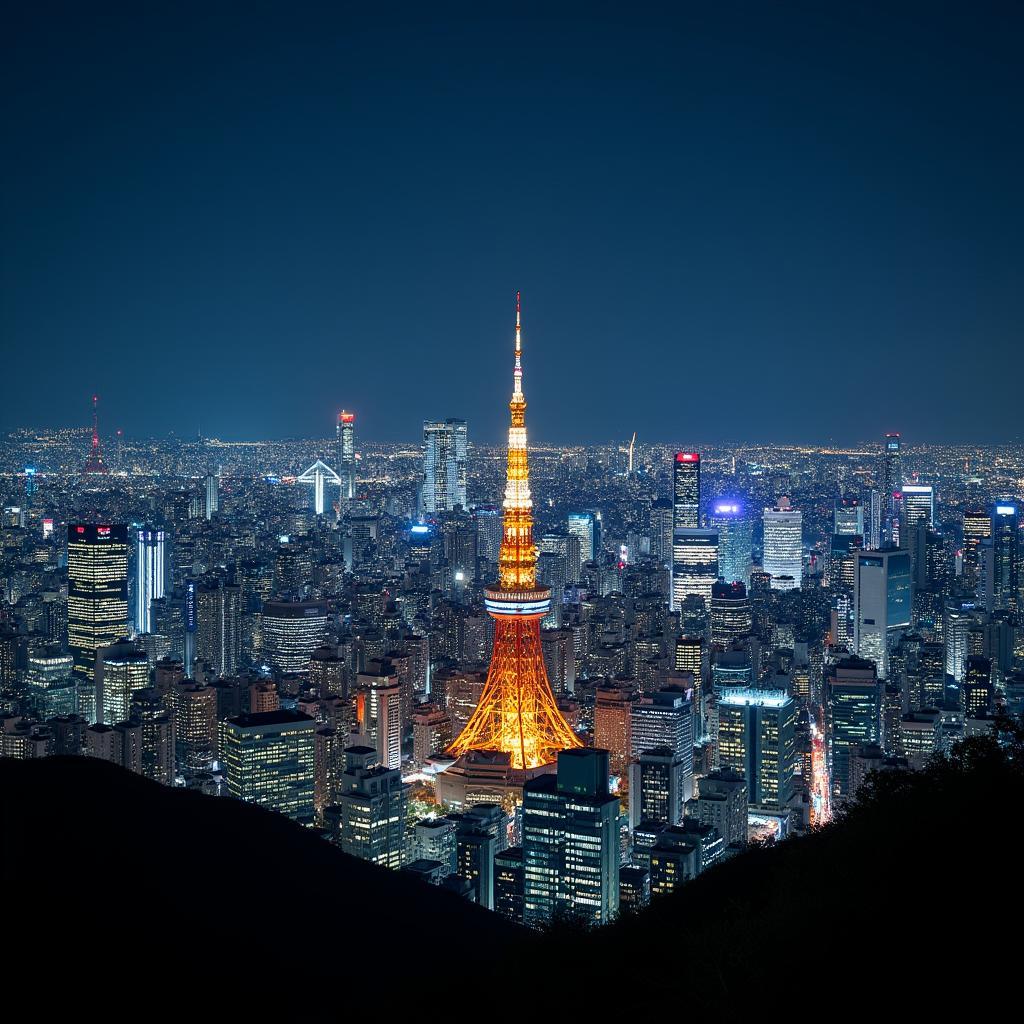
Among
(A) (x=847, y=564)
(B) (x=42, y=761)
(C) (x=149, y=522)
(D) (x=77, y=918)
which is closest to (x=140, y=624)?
(C) (x=149, y=522)

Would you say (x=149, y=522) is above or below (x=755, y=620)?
above

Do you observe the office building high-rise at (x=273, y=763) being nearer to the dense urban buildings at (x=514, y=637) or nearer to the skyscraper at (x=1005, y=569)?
the dense urban buildings at (x=514, y=637)

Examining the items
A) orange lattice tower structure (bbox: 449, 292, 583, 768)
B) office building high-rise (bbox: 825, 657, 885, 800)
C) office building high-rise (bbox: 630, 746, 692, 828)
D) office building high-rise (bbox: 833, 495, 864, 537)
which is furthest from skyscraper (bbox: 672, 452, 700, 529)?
office building high-rise (bbox: 630, 746, 692, 828)

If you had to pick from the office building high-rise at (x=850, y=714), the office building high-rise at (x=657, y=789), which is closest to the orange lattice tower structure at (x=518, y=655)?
the office building high-rise at (x=657, y=789)

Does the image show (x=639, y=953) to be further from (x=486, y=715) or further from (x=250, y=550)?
(x=250, y=550)

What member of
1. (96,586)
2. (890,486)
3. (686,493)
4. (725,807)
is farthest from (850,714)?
(890,486)

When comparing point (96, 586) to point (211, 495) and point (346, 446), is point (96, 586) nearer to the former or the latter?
point (211, 495)
